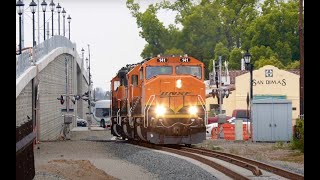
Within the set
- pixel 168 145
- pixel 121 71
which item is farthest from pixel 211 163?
pixel 121 71

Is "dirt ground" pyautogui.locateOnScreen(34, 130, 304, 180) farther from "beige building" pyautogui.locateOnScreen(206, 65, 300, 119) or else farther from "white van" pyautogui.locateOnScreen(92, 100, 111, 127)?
"white van" pyautogui.locateOnScreen(92, 100, 111, 127)

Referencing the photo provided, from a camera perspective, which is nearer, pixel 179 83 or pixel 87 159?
pixel 87 159

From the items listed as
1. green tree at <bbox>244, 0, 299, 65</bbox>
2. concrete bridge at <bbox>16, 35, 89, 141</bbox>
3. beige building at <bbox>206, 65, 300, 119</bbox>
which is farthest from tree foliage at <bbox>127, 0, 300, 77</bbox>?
beige building at <bbox>206, 65, 300, 119</bbox>

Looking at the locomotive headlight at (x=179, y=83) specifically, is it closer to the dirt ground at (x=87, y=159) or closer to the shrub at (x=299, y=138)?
the dirt ground at (x=87, y=159)

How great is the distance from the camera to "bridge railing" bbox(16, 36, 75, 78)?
91.2 ft

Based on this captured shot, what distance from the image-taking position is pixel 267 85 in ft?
198

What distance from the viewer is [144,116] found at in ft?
86.0

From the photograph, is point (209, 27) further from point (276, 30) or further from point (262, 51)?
point (262, 51)

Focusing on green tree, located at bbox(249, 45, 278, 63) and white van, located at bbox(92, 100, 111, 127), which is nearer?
green tree, located at bbox(249, 45, 278, 63)

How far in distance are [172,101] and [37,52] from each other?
11472 millimetres

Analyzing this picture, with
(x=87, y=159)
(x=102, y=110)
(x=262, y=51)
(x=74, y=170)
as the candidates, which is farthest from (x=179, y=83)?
(x=102, y=110)

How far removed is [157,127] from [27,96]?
9308mm

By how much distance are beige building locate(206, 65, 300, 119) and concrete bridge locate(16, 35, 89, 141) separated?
44.5 ft

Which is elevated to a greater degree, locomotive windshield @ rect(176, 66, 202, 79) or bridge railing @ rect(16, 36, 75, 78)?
bridge railing @ rect(16, 36, 75, 78)
